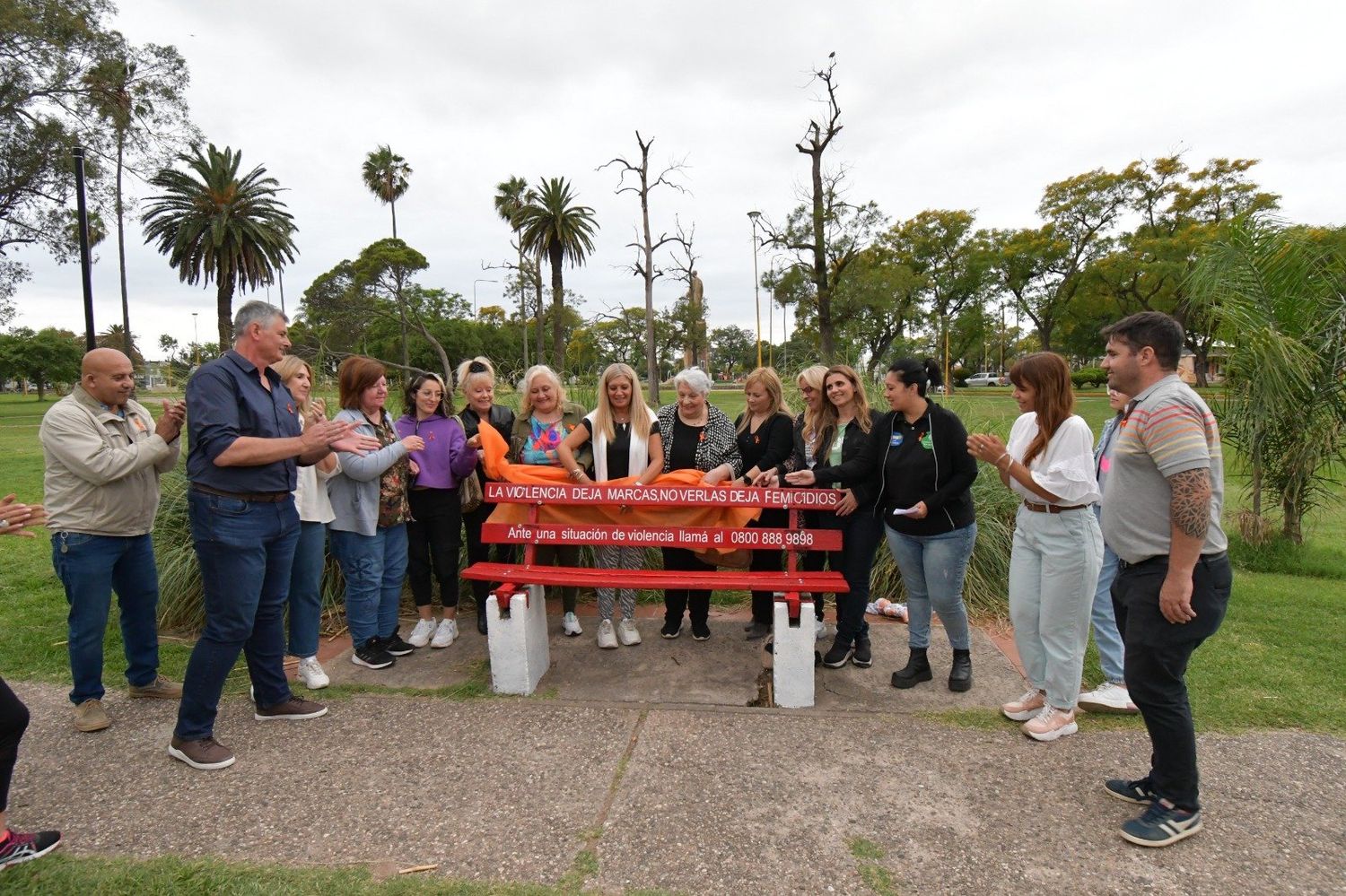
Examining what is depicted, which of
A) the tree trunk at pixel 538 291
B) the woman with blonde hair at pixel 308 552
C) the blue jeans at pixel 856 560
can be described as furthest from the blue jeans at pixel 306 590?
the tree trunk at pixel 538 291

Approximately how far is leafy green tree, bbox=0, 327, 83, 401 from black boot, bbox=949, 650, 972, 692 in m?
74.9

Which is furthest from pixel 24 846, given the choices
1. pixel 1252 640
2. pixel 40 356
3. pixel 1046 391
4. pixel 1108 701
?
pixel 40 356

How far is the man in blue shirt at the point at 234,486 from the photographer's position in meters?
3.04

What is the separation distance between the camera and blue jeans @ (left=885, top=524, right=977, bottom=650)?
3756 millimetres

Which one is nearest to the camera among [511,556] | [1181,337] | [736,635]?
[1181,337]

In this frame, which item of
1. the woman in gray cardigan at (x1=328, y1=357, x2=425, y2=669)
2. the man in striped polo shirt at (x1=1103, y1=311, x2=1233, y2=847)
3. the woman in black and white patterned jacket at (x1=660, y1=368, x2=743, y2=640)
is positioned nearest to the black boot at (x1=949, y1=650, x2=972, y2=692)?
the man in striped polo shirt at (x1=1103, y1=311, x2=1233, y2=847)

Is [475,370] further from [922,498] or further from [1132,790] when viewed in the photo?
[1132,790]

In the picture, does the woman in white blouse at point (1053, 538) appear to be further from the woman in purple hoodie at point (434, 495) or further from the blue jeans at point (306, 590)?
the blue jeans at point (306, 590)

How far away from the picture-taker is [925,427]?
12.5ft

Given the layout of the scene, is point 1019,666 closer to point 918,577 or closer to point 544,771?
point 918,577

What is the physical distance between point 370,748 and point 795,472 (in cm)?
257

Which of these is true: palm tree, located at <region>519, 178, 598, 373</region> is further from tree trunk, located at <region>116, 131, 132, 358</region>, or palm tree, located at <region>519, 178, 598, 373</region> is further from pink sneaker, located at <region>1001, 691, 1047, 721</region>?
pink sneaker, located at <region>1001, 691, 1047, 721</region>

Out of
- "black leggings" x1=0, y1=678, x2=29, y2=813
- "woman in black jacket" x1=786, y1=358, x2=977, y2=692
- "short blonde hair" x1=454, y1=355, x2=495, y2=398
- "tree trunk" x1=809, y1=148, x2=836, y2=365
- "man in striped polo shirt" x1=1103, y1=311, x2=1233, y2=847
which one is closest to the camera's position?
"black leggings" x1=0, y1=678, x2=29, y2=813

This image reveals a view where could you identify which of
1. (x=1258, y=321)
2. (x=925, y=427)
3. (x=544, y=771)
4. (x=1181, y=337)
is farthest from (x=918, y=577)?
(x=1258, y=321)
